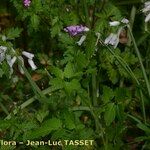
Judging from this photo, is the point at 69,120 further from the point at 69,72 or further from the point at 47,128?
the point at 69,72

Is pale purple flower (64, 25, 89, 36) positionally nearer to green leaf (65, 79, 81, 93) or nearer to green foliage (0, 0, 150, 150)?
green foliage (0, 0, 150, 150)

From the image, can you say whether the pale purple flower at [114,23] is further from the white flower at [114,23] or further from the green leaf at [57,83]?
the green leaf at [57,83]

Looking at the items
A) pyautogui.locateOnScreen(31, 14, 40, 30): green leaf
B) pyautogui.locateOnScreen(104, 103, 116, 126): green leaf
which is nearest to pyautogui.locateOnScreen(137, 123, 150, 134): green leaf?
pyautogui.locateOnScreen(104, 103, 116, 126): green leaf

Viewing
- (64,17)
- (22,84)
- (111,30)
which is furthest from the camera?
(22,84)

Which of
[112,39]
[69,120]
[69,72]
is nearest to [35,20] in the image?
[112,39]

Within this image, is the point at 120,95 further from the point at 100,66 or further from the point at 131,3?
the point at 131,3

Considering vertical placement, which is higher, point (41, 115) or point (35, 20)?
point (35, 20)

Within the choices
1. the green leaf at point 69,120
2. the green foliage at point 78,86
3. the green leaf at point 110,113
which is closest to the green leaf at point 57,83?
the green foliage at point 78,86

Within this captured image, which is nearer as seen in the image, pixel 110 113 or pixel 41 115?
pixel 110 113

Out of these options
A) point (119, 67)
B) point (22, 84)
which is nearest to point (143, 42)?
point (119, 67)
